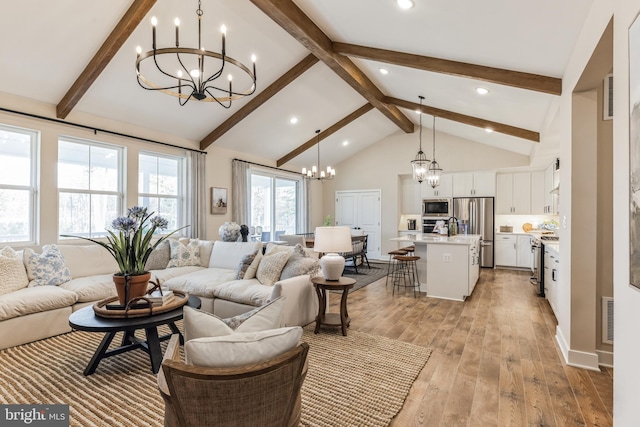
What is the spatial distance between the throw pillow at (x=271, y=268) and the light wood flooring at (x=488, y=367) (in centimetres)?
110

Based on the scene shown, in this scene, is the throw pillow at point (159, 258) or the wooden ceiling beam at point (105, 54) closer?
the wooden ceiling beam at point (105, 54)

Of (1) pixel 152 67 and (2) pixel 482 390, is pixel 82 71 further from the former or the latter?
(2) pixel 482 390

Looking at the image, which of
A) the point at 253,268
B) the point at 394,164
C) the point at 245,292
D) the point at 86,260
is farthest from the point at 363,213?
the point at 86,260

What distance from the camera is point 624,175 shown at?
1608 millimetres

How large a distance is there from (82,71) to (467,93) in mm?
5354

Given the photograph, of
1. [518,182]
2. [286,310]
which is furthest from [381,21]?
[518,182]

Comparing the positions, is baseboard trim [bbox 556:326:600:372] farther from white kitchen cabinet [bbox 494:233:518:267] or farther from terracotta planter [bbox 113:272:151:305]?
white kitchen cabinet [bbox 494:233:518:267]

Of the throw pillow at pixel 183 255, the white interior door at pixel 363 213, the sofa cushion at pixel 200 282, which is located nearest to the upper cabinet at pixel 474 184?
the white interior door at pixel 363 213

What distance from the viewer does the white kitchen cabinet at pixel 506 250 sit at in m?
7.73

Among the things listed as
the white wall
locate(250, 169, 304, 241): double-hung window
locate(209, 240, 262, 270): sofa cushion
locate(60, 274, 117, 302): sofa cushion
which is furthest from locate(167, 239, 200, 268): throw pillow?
the white wall

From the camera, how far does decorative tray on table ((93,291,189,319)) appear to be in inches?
103

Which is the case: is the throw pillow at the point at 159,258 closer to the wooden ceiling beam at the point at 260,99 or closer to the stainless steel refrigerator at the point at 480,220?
the wooden ceiling beam at the point at 260,99

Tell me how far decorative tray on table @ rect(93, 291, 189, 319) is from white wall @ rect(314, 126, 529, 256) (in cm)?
727

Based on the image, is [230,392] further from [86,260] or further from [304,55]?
[304,55]
